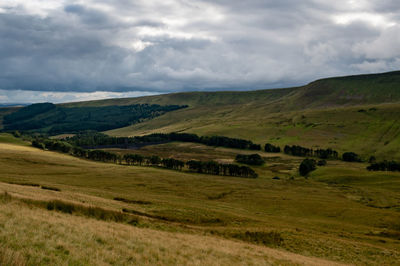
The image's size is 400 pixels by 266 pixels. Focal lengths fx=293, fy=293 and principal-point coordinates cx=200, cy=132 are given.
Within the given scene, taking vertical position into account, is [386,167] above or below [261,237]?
below

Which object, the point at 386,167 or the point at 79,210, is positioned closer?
the point at 79,210

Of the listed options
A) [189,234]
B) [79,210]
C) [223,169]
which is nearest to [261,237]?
[189,234]

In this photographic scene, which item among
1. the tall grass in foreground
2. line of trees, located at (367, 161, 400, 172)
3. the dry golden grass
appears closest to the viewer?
the dry golden grass

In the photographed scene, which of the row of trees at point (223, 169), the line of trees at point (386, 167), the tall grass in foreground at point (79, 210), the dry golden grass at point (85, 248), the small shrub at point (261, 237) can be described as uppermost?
the dry golden grass at point (85, 248)

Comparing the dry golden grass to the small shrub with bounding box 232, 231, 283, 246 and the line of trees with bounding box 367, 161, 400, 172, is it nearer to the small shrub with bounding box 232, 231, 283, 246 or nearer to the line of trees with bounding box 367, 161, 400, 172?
the small shrub with bounding box 232, 231, 283, 246

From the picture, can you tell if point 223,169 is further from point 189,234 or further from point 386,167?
point 189,234

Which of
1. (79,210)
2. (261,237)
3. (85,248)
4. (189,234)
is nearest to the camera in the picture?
(85,248)

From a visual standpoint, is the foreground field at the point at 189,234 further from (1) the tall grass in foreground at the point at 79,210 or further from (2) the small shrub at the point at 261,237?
(1) the tall grass in foreground at the point at 79,210

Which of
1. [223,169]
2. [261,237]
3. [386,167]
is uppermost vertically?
[261,237]

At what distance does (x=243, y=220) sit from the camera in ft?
175

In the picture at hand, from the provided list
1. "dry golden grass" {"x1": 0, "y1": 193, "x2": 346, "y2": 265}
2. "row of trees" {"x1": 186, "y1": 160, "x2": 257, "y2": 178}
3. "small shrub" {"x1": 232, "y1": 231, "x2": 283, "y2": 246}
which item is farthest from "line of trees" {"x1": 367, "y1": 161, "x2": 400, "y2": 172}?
"dry golden grass" {"x1": 0, "y1": 193, "x2": 346, "y2": 265}

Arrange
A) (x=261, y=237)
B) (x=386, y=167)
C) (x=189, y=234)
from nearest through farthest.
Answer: (x=189, y=234)
(x=261, y=237)
(x=386, y=167)

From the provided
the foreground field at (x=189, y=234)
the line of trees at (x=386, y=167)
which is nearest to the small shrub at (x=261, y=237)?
the foreground field at (x=189, y=234)

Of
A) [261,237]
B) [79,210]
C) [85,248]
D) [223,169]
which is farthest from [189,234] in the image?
[223,169]
